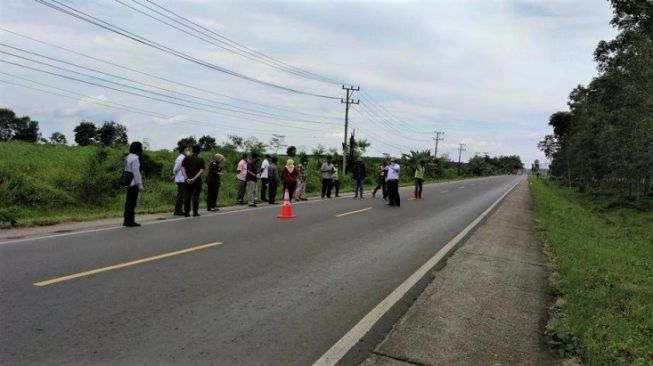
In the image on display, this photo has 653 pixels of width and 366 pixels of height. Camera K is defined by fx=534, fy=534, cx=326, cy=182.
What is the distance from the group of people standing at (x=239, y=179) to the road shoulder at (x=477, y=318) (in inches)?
283

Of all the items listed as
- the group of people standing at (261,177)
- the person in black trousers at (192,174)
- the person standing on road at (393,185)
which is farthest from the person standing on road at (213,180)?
the person standing on road at (393,185)

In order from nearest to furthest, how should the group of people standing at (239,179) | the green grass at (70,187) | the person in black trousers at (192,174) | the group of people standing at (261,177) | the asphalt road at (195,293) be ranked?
the asphalt road at (195,293) → the group of people standing at (239,179) → the person in black trousers at (192,174) → the green grass at (70,187) → the group of people standing at (261,177)

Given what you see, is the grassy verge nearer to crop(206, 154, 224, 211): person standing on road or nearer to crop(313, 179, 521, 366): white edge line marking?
crop(206, 154, 224, 211): person standing on road

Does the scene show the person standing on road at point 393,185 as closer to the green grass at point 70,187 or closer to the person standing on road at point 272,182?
the person standing on road at point 272,182

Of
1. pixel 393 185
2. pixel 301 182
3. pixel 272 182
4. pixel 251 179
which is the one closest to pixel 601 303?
pixel 393 185

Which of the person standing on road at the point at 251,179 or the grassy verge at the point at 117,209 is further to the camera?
the person standing on road at the point at 251,179

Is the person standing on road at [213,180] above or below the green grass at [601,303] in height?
above

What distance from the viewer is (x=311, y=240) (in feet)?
34.6

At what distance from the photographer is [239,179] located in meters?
18.5

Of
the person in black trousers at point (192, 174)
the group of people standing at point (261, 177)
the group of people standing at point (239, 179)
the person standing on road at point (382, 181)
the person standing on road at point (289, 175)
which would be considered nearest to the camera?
the group of people standing at point (239, 179)

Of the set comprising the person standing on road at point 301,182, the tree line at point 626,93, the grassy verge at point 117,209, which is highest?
the tree line at point 626,93

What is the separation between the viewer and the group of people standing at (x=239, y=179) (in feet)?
38.9

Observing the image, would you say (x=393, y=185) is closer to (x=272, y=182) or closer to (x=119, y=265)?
(x=272, y=182)

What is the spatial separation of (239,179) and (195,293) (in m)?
12.5
